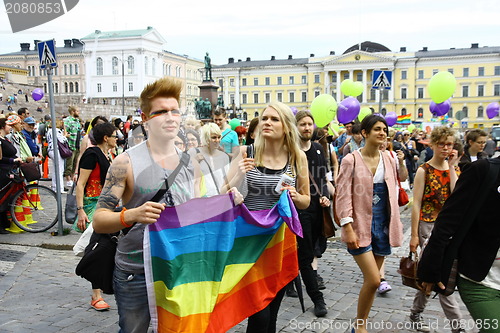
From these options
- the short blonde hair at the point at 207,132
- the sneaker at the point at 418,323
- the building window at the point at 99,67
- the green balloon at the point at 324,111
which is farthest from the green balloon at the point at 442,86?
the building window at the point at 99,67

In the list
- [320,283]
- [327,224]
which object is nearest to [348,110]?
[320,283]

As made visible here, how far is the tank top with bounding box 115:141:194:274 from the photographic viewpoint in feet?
8.85

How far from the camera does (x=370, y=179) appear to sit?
4.36 m

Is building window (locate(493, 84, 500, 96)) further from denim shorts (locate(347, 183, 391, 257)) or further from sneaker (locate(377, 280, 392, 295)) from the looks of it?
denim shorts (locate(347, 183, 391, 257))

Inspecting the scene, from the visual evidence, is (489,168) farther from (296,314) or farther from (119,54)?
(119,54)

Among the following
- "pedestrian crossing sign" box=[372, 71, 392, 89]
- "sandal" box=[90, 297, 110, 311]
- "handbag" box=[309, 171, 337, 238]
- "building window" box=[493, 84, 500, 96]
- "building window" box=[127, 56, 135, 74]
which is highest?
"building window" box=[127, 56, 135, 74]

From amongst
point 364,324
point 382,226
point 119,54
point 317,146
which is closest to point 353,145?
point 317,146

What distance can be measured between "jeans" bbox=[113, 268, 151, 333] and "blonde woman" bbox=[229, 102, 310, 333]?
112 cm

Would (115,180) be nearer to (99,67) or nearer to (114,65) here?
(114,65)

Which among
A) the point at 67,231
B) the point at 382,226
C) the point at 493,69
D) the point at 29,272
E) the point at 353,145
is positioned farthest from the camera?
the point at 493,69

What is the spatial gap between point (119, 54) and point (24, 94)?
4732 cm

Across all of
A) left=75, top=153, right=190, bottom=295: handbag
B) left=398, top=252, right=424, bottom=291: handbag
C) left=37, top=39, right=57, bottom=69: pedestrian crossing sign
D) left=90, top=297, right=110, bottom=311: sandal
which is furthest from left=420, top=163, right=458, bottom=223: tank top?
left=37, top=39, right=57, bottom=69: pedestrian crossing sign

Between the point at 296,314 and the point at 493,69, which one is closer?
the point at 296,314

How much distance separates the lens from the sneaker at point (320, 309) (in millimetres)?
4754
